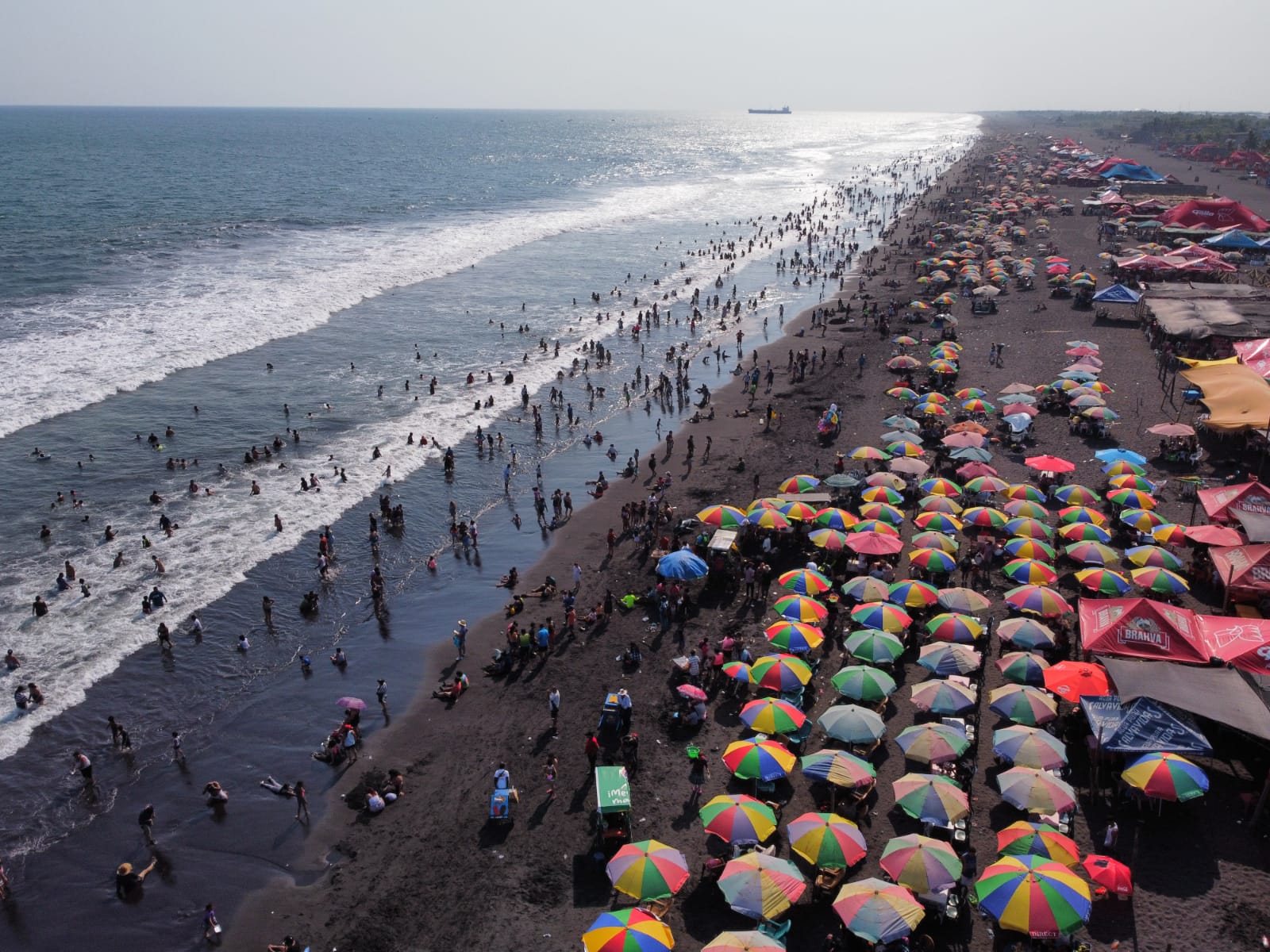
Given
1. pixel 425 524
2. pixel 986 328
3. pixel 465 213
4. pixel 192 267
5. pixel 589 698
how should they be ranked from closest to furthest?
pixel 589 698 → pixel 425 524 → pixel 986 328 → pixel 192 267 → pixel 465 213

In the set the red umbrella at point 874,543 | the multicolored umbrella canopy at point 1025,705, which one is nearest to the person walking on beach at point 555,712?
the red umbrella at point 874,543

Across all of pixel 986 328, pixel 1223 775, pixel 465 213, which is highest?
pixel 465 213

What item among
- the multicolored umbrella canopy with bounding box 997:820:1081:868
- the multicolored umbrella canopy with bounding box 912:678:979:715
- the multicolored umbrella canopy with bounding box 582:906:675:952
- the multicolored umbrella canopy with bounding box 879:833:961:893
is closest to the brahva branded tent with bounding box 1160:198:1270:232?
the multicolored umbrella canopy with bounding box 912:678:979:715

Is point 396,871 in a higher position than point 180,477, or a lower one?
lower

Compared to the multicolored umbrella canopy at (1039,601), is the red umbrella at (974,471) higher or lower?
higher

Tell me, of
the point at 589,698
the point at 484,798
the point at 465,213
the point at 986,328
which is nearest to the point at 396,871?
the point at 484,798

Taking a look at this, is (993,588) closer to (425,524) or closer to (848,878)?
(848,878)

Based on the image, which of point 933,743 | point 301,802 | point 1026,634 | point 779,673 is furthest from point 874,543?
point 301,802

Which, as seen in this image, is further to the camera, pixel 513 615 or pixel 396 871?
pixel 513 615

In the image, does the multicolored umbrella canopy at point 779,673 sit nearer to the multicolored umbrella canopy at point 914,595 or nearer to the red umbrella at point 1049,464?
the multicolored umbrella canopy at point 914,595
